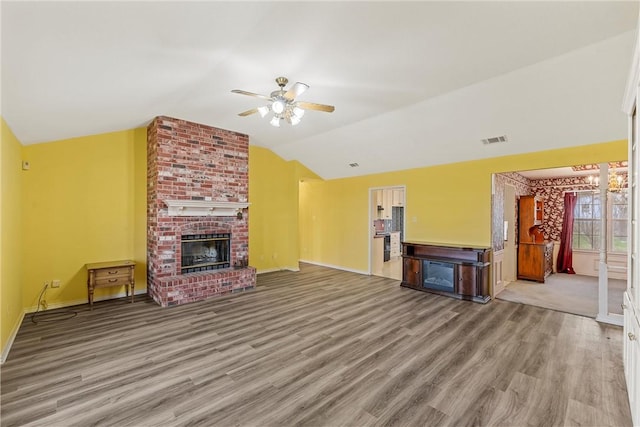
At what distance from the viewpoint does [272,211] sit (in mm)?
Result: 7312

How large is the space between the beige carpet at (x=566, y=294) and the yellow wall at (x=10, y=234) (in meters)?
6.90

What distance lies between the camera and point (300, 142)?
6.39 metres

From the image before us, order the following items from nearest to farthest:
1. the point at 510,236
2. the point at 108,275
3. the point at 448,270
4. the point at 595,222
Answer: the point at 108,275 < the point at 448,270 < the point at 510,236 < the point at 595,222

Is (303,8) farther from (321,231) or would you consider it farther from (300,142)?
(321,231)

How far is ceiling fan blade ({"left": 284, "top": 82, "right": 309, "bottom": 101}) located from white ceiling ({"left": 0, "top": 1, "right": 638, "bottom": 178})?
0.29m

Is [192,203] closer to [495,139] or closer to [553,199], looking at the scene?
[495,139]

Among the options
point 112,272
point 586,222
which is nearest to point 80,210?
point 112,272

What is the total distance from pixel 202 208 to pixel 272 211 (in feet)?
7.82

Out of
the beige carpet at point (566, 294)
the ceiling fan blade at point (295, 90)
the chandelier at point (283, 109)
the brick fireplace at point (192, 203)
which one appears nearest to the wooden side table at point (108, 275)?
the brick fireplace at point (192, 203)

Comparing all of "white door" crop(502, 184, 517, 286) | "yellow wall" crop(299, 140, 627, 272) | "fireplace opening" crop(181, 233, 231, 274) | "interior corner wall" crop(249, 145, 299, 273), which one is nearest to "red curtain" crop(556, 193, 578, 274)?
"white door" crop(502, 184, 517, 286)

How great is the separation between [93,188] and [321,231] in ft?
17.3

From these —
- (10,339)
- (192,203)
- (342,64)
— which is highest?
(342,64)

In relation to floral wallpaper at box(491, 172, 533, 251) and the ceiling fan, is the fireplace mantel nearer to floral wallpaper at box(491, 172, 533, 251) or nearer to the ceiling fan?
the ceiling fan

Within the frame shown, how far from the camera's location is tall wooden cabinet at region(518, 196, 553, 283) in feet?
20.9
